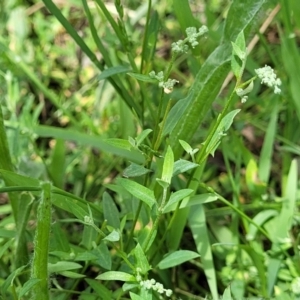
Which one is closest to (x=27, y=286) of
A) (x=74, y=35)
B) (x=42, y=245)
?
(x=42, y=245)

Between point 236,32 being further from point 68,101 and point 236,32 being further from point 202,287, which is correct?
point 68,101

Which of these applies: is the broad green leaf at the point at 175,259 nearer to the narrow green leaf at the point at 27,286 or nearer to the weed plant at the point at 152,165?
the weed plant at the point at 152,165

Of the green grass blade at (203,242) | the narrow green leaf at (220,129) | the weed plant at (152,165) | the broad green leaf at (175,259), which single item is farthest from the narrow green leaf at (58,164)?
the narrow green leaf at (220,129)

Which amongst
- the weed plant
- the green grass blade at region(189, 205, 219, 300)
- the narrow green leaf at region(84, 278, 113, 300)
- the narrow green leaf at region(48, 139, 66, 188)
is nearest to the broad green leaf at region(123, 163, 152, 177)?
the weed plant

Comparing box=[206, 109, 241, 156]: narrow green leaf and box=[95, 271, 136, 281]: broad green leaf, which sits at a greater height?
box=[206, 109, 241, 156]: narrow green leaf

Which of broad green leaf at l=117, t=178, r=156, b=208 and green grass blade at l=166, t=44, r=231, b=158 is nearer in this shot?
broad green leaf at l=117, t=178, r=156, b=208

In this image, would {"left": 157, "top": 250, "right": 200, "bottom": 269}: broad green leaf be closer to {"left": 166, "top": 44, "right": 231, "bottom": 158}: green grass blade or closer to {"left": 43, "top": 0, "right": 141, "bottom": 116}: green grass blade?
{"left": 166, "top": 44, "right": 231, "bottom": 158}: green grass blade
